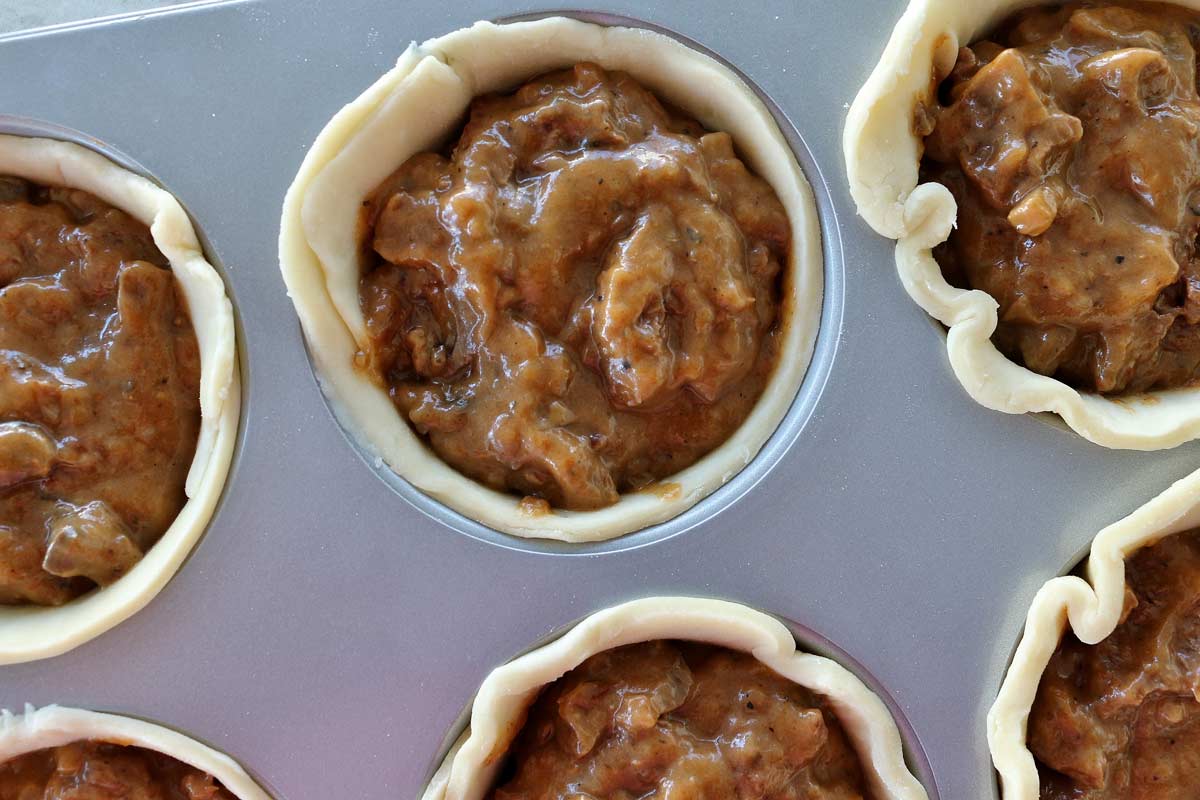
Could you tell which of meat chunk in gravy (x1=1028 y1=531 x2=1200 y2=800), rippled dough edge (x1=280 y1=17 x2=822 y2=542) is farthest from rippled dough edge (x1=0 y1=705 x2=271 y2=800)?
meat chunk in gravy (x1=1028 y1=531 x2=1200 y2=800)

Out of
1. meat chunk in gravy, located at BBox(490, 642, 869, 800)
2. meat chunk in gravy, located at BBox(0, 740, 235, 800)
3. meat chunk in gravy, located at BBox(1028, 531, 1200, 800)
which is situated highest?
meat chunk in gravy, located at BBox(0, 740, 235, 800)

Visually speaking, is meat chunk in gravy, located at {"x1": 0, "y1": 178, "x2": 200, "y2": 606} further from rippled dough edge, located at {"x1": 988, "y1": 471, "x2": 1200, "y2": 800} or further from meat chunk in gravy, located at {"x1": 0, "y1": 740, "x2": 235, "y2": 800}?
rippled dough edge, located at {"x1": 988, "y1": 471, "x2": 1200, "y2": 800}

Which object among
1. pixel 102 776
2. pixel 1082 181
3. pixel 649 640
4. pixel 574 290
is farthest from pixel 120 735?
pixel 1082 181

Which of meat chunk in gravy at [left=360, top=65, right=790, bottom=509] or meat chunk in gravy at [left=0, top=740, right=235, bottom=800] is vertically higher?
meat chunk in gravy at [left=360, top=65, right=790, bottom=509]

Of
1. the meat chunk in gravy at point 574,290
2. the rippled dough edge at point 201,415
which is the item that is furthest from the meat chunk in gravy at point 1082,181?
the rippled dough edge at point 201,415

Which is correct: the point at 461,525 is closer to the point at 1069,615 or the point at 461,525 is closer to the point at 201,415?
the point at 201,415


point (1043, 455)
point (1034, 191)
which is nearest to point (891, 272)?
point (1034, 191)

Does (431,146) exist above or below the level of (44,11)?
below
